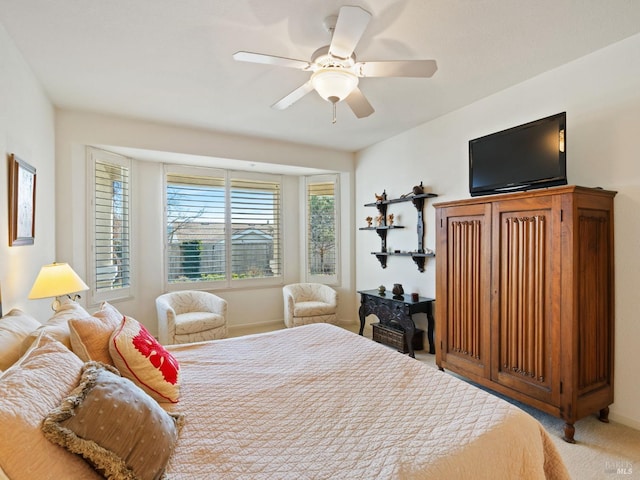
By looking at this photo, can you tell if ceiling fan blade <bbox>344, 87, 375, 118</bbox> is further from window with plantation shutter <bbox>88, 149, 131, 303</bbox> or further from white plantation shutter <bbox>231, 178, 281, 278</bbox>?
window with plantation shutter <bbox>88, 149, 131, 303</bbox>

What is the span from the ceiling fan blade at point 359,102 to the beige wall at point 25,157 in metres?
2.19

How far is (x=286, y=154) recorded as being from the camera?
4730 mm

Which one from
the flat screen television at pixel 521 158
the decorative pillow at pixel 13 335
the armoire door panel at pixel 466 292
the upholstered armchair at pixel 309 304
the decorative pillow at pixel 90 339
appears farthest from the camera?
the upholstered armchair at pixel 309 304

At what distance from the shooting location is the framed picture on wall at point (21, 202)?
2.20 meters

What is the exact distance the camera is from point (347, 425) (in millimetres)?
1376

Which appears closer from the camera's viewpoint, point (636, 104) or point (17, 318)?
point (17, 318)

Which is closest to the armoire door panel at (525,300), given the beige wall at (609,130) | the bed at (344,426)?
the beige wall at (609,130)

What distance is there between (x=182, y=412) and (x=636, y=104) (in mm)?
3419

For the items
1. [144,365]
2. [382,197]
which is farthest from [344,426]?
[382,197]

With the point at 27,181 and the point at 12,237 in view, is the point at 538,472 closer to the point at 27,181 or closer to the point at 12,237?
the point at 12,237

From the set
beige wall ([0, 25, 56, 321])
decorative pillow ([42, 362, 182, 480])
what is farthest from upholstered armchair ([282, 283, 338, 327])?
decorative pillow ([42, 362, 182, 480])

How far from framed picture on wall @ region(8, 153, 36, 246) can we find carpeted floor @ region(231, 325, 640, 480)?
3.77 metres

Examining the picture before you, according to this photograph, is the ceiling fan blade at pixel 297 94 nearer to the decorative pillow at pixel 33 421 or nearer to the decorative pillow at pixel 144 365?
the decorative pillow at pixel 144 365

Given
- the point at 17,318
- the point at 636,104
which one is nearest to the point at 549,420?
the point at 636,104
